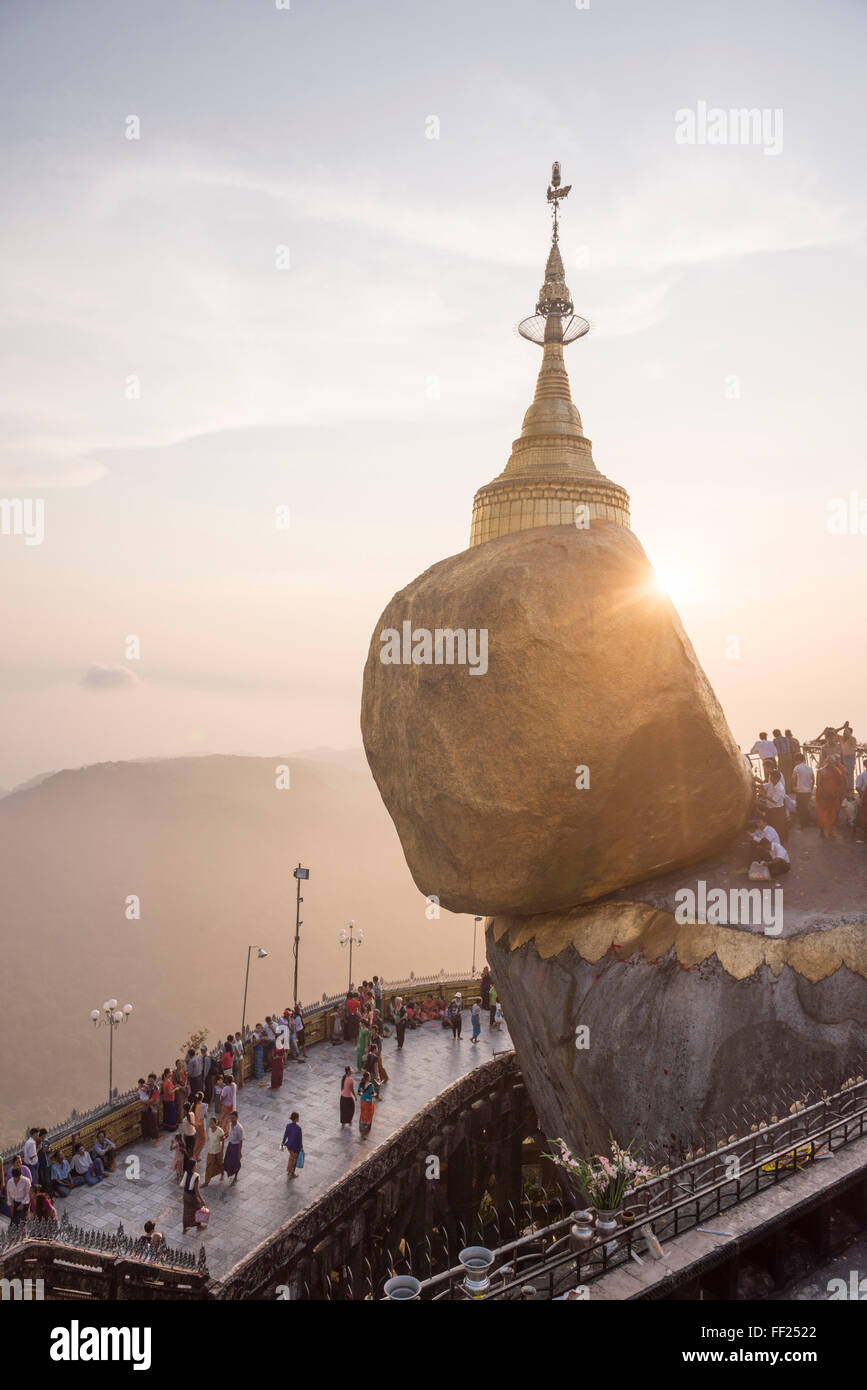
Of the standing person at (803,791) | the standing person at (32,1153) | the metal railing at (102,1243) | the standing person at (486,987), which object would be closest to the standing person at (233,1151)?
the metal railing at (102,1243)

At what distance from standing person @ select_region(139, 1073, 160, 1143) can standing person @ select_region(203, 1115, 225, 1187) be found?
2.29 metres

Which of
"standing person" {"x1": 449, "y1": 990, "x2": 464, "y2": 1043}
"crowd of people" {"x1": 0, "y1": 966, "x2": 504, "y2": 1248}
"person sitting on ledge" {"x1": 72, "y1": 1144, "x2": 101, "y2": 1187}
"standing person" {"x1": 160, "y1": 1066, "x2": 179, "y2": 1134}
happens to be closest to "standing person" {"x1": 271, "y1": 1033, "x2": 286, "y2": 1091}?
"crowd of people" {"x1": 0, "y1": 966, "x2": 504, "y2": 1248}

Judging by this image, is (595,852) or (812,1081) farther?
(595,852)

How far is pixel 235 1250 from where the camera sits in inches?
514

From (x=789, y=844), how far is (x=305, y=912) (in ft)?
588

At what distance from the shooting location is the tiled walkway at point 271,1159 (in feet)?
45.1

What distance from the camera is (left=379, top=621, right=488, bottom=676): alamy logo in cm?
1293

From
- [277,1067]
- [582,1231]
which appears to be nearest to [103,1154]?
[277,1067]

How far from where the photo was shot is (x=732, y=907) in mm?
12672

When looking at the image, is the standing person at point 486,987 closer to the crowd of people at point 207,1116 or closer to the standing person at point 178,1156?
the crowd of people at point 207,1116
